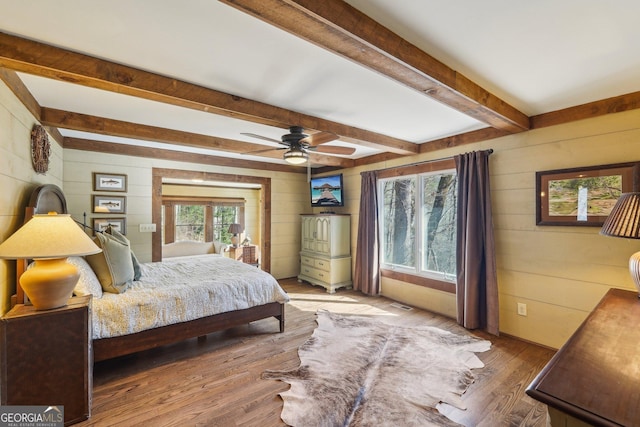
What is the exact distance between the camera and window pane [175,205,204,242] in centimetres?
757

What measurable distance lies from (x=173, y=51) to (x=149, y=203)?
328 centimetres

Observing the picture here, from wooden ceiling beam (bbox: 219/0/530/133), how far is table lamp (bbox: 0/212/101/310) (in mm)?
1773

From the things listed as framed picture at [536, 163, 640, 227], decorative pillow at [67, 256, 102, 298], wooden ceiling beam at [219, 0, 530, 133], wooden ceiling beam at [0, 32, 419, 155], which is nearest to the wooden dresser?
wooden ceiling beam at [0, 32, 419, 155]

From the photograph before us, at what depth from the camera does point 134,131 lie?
3.18 m

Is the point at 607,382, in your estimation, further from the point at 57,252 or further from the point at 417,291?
the point at 417,291

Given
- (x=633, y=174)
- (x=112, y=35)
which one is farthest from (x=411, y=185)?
(x=112, y=35)

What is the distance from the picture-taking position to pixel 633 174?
238 centimetres

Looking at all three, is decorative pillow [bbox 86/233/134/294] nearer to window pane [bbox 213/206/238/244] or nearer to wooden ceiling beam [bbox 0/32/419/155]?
wooden ceiling beam [bbox 0/32/419/155]

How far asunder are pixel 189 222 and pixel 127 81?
6288 millimetres

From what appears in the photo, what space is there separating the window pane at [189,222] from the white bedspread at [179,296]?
4099mm

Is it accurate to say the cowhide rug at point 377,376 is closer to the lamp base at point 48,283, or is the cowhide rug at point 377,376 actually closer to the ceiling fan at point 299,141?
the lamp base at point 48,283

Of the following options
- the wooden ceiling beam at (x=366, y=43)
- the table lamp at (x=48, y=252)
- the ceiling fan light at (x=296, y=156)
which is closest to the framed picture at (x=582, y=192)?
the wooden ceiling beam at (x=366, y=43)

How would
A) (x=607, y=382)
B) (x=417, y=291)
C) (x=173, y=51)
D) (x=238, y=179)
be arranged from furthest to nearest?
(x=238, y=179), (x=417, y=291), (x=173, y=51), (x=607, y=382)

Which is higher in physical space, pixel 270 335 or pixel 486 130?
pixel 486 130
